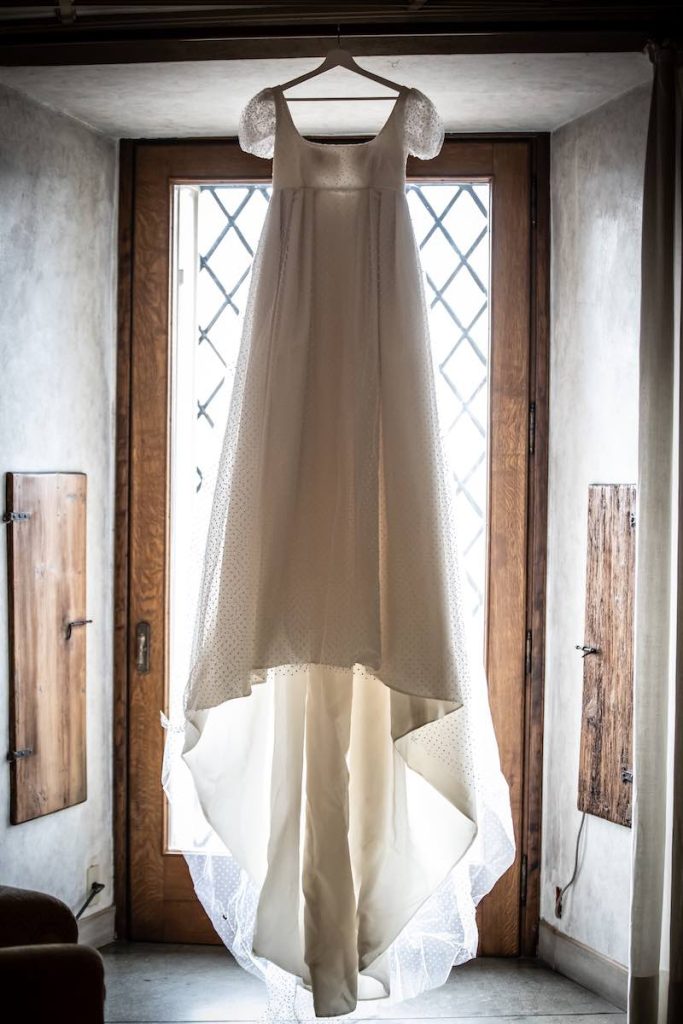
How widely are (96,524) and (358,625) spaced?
4.17 feet

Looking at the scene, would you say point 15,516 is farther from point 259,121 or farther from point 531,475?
point 531,475

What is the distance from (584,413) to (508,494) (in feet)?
1.01

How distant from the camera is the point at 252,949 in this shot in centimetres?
186

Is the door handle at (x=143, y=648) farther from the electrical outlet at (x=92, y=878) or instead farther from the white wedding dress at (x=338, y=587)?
the white wedding dress at (x=338, y=587)

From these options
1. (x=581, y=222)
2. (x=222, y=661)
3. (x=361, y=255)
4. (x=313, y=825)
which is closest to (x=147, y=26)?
(x=361, y=255)

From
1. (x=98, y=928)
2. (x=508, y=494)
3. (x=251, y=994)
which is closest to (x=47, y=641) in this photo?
(x=98, y=928)

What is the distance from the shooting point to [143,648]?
2.87m

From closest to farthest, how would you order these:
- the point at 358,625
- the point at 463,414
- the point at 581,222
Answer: the point at 358,625
the point at 581,222
the point at 463,414

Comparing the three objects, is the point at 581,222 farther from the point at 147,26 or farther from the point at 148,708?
the point at 148,708

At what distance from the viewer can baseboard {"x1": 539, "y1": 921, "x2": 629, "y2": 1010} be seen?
8.16 feet

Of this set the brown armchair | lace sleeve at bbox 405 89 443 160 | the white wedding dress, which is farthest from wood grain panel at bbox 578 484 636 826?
the brown armchair

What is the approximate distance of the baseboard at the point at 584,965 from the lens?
249 centimetres
